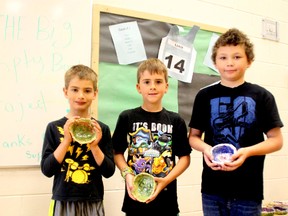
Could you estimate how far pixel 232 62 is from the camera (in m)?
1.24

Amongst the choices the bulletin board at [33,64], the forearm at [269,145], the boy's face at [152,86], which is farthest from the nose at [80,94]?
the forearm at [269,145]

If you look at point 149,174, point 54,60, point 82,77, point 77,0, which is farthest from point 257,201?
point 77,0

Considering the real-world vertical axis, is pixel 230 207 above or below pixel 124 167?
below

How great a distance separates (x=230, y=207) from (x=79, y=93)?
2.59 ft

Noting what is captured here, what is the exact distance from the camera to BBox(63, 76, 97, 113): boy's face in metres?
1.30

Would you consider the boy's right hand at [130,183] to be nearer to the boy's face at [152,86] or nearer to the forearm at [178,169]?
the forearm at [178,169]

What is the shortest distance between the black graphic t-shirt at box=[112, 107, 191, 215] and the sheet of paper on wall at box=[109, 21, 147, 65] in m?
0.72

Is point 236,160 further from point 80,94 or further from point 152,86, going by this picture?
point 80,94

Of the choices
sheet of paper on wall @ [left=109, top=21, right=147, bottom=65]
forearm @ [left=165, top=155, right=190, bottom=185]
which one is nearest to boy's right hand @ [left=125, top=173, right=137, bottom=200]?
forearm @ [left=165, top=155, right=190, bottom=185]

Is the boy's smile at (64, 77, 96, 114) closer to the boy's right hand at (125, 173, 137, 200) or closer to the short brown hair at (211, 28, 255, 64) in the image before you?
the boy's right hand at (125, 173, 137, 200)

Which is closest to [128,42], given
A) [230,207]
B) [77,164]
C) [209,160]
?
[77,164]

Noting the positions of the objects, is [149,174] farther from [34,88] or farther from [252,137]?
[34,88]

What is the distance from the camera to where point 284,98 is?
2641 millimetres

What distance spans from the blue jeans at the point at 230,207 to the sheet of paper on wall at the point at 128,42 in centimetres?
108
